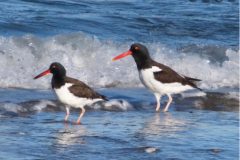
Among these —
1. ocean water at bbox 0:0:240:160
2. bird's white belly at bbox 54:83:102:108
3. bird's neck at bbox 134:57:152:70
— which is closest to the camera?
ocean water at bbox 0:0:240:160

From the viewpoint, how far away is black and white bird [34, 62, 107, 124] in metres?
9.80

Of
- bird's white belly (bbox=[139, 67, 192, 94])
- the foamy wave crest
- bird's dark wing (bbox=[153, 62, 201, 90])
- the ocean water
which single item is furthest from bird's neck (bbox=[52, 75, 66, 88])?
the foamy wave crest

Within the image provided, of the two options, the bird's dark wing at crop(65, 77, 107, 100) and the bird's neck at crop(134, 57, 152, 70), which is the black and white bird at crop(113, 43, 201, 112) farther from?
the bird's dark wing at crop(65, 77, 107, 100)

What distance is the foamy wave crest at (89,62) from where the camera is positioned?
12.6 metres

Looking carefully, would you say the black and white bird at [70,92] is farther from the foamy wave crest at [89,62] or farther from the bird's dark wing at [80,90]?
the foamy wave crest at [89,62]

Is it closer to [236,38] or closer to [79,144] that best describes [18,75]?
[79,144]

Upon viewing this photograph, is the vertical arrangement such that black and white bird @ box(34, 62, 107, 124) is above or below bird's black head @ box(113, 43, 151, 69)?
below

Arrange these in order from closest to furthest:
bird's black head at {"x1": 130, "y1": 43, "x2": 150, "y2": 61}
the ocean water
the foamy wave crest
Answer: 1. the ocean water
2. bird's black head at {"x1": 130, "y1": 43, "x2": 150, "y2": 61}
3. the foamy wave crest

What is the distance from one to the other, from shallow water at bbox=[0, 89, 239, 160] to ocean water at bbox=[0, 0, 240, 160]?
0.01 meters

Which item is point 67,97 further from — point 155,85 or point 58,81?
point 155,85

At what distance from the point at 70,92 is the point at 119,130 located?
1074mm

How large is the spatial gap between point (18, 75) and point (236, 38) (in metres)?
6.71

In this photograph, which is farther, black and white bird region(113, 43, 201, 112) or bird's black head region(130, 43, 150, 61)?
bird's black head region(130, 43, 150, 61)

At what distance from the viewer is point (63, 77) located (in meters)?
9.97
